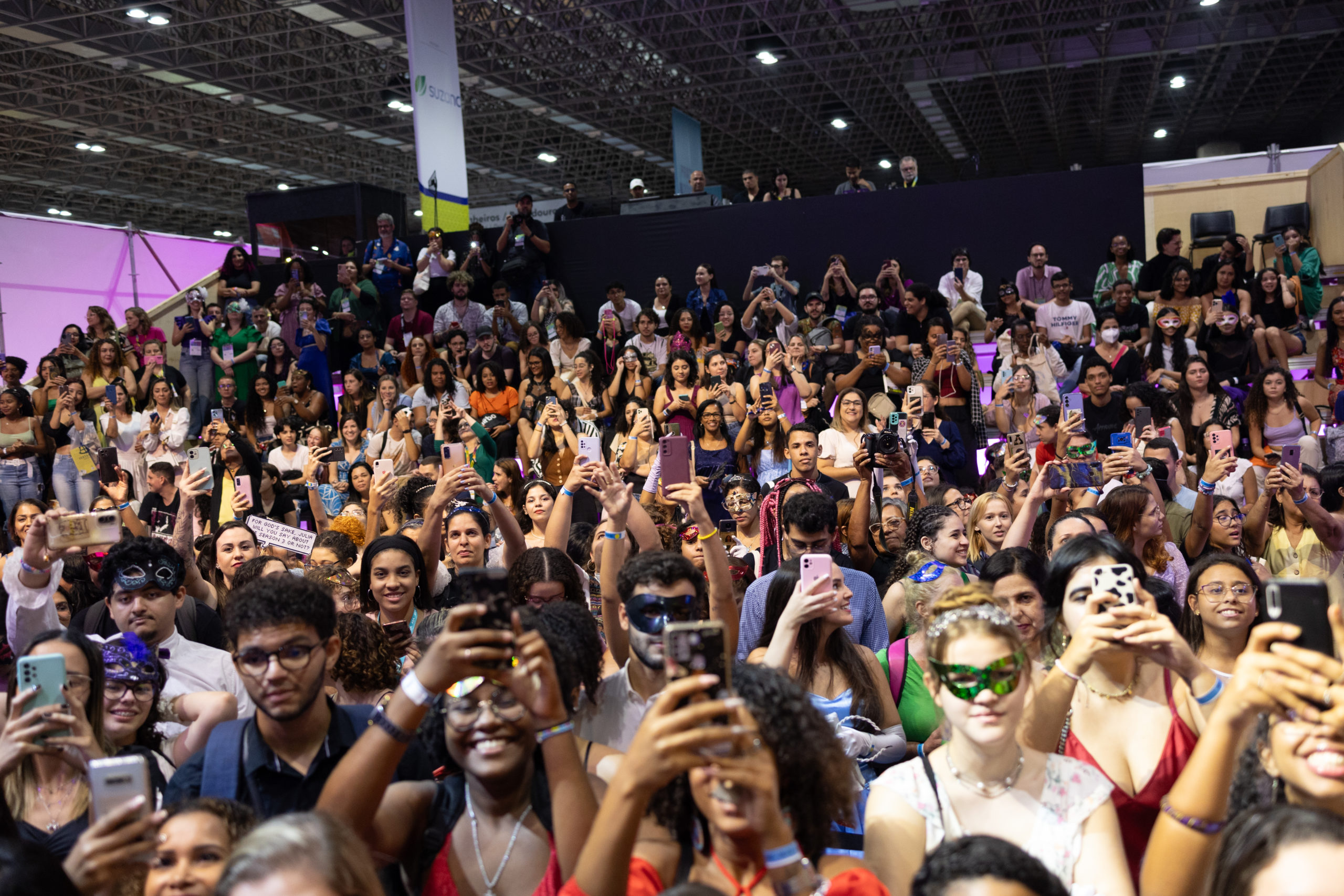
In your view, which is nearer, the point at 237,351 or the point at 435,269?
the point at 237,351

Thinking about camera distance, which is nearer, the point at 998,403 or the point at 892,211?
the point at 998,403

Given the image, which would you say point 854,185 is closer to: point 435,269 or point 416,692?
point 435,269

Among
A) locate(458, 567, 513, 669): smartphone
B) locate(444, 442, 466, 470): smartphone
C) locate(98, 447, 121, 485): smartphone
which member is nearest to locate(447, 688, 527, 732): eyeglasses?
locate(458, 567, 513, 669): smartphone

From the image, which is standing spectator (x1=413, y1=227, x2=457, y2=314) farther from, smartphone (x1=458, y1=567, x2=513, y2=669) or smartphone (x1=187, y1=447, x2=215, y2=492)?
smartphone (x1=458, y1=567, x2=513, y2=669)

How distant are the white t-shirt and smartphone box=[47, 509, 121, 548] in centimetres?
788

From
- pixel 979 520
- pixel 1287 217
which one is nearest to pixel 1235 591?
pixel 979 520

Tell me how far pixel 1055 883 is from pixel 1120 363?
285 inches

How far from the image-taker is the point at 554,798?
2045mm

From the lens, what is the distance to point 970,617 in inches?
89.6

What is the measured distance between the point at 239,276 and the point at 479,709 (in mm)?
11376

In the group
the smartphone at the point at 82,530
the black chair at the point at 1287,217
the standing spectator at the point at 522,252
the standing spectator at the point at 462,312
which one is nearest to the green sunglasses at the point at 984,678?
the smartphone at the point at 82,530

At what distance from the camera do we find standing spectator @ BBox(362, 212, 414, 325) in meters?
11.7

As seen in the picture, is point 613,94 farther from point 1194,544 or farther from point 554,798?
point 554,798

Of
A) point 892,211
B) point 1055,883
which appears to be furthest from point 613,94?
point 1055,883
